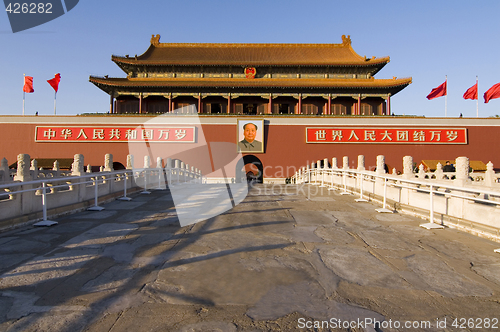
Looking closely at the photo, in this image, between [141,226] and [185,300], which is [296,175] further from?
[185,300]

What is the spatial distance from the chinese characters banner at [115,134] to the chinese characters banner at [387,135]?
36.4 feet

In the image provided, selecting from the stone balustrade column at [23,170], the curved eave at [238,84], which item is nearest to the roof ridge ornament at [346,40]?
the curved eave at [238,84]

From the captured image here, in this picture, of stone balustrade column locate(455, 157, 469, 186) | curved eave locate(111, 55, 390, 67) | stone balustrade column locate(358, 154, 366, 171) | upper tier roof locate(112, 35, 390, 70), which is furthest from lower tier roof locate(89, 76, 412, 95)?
stone balustrade column locate(455, 157, 469, 186)

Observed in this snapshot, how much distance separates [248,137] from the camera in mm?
25344

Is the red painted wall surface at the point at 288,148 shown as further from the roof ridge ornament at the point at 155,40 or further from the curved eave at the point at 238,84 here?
the roof ridge ornament at the point at 155,40

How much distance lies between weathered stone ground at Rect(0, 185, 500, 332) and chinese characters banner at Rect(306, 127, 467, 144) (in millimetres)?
19941

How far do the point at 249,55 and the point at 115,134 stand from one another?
15.8 metres

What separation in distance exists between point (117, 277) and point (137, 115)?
2424cm

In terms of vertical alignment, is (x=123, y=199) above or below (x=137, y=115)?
below

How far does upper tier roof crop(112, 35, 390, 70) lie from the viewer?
92.9ft

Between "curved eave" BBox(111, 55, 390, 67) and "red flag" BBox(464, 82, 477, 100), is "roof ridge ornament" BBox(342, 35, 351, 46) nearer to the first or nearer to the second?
"curved eave" BBox(111, 55, 390, 67)

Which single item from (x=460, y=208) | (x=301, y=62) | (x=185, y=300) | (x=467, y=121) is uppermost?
(x=301, y=62)

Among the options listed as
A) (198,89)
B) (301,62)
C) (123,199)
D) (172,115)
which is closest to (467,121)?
(301,62)

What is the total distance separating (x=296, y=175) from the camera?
2416cm
